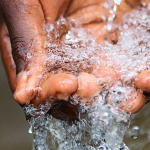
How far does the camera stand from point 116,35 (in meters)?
1.10

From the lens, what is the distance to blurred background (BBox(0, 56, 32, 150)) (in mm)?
1311

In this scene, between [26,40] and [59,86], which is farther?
[26,40]

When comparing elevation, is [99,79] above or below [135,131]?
above

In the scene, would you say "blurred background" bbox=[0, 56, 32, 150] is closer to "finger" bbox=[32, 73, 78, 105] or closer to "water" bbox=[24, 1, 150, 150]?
"water" bbox=[24, 1, 150, 150]

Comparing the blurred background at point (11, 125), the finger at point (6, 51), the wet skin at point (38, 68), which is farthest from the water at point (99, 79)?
the blurred background at point (11, 125)

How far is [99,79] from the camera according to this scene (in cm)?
78

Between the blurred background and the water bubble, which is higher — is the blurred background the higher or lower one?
the higher one

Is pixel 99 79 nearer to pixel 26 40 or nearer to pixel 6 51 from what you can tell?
pixel 26 40

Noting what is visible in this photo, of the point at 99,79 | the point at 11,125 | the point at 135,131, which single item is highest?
the point at 99,79

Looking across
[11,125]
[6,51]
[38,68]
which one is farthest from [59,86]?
[11,125]

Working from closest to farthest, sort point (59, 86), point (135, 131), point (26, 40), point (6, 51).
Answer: point (59, 86)
point (26, 40)
point (6, 51)
point (135, 131)

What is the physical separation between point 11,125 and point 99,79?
0.71 m

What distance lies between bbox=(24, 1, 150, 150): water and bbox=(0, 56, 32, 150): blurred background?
0.33 m

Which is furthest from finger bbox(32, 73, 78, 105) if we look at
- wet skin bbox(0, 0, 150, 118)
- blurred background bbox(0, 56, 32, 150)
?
blurred background bbox(0, 56, 32, 150)
